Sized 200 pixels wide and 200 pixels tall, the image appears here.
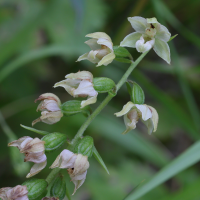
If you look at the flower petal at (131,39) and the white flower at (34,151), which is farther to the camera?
the flower petal at (131,39)

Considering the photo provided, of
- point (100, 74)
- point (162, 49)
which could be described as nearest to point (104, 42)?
point (162, 49)

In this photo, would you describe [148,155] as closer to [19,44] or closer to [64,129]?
[64,129]

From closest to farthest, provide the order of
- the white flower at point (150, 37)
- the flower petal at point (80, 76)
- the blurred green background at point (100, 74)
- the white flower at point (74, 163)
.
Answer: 1. the white flower at point (74, 163)
2. the flower petal at point (80, 76)
3. the white flower at point (150, 37)
4. the blurred green background at point (100, 74)

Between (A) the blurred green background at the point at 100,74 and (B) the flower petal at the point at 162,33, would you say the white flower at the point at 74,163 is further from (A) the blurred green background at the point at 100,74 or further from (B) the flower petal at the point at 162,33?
(A) the blurred green background at the point at 100,74

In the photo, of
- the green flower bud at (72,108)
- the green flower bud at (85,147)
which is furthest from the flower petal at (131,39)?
the green flower bud at (85,147)

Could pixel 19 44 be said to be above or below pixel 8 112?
above

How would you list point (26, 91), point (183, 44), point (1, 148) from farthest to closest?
point (183, 44), point (26, 91), point (1, 148)

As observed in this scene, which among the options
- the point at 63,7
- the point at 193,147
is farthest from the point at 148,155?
the point at 63,7
